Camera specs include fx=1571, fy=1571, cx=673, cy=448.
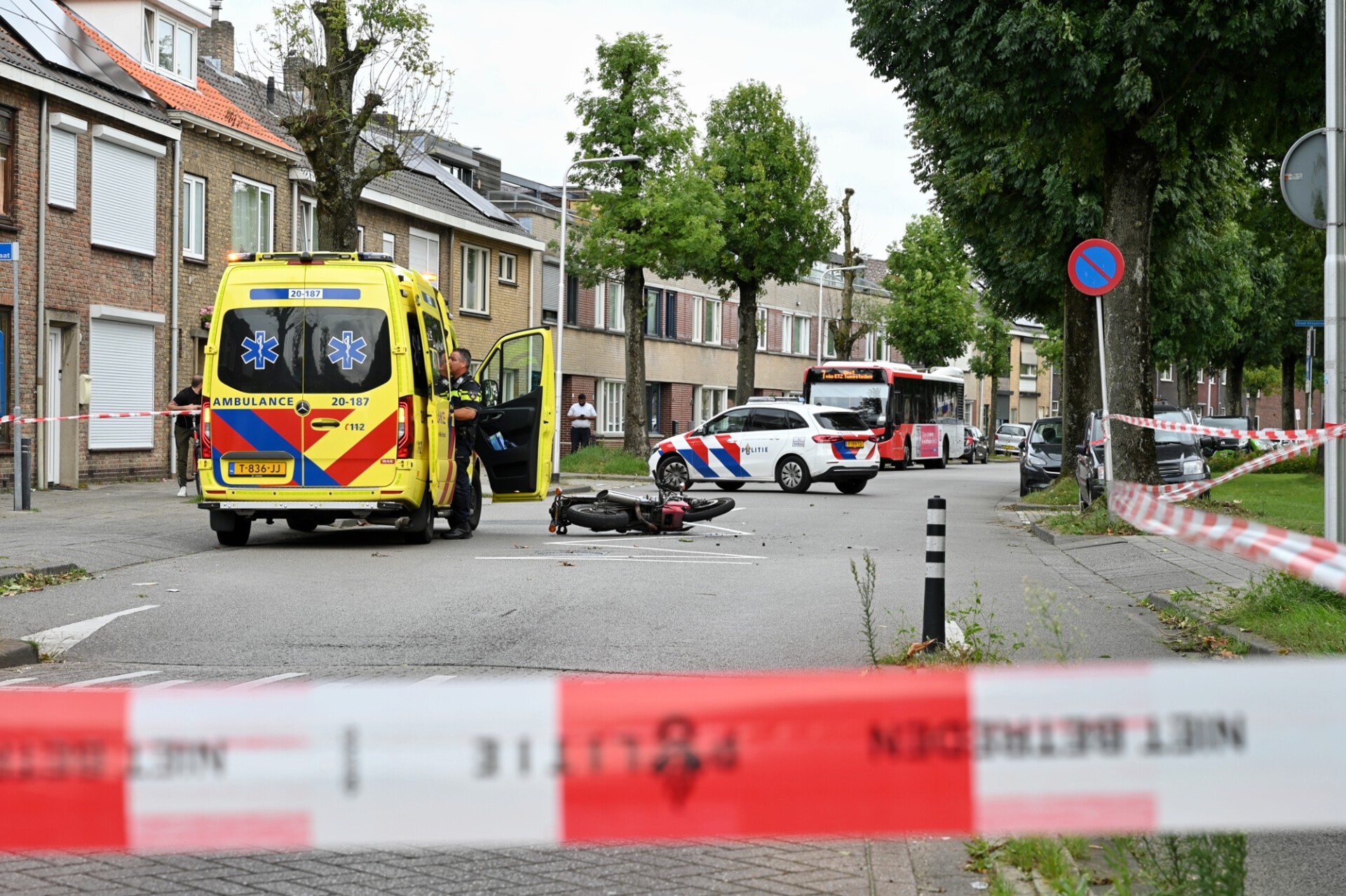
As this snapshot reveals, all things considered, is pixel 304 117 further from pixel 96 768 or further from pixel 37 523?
pixel 96 768

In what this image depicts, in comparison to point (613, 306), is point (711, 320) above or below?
above

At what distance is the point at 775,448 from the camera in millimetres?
28438

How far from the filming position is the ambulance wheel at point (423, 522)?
15192mm

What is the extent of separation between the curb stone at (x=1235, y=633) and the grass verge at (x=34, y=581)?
805cm

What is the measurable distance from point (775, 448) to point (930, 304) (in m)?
39.7

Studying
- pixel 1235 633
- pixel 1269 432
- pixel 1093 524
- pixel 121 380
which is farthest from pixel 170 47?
pixel 1235 633

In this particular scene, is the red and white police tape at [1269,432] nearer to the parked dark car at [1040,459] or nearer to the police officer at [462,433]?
the police officer at [462,433]

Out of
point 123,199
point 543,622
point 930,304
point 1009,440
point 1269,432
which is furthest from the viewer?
point 1009,440

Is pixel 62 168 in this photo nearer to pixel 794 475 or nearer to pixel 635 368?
pixel 794 475

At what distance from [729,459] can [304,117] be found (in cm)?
1027

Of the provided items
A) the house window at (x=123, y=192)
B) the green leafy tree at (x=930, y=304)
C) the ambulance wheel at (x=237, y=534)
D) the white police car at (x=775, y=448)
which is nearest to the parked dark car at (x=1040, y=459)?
the white police car at (x=775, y=448)

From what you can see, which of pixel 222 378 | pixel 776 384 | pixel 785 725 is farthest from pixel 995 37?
pixel 776 384

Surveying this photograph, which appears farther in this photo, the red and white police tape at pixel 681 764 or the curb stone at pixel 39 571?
the curb stone at pixel 39 571

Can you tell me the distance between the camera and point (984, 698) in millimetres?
2039
